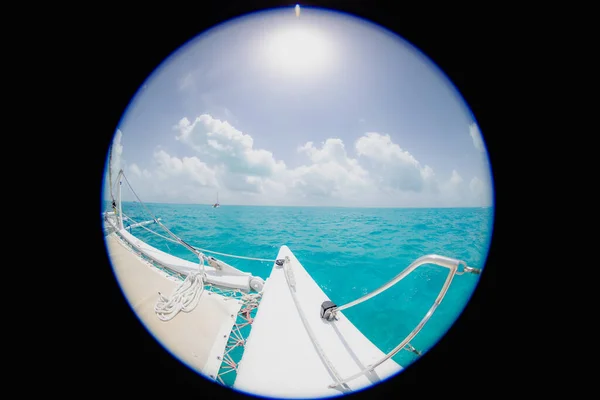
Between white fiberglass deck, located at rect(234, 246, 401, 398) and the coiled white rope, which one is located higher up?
the coiled white rope

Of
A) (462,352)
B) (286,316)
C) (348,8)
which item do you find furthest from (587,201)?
(286,316)

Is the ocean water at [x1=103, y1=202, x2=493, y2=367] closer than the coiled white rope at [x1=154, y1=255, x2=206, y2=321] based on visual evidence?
No

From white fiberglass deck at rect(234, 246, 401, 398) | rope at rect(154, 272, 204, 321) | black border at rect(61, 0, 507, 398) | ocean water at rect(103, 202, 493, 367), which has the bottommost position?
ocean water at rect(103, 202, 493, 367)

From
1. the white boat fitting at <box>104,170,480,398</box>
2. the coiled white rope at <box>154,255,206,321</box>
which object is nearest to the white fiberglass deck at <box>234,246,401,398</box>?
the white boat fitting at <box>104,170,480,398</box>

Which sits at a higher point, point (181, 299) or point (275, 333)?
point (181, 299)

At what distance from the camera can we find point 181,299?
6.76 feet

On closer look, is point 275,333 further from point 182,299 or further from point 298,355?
point 182,299

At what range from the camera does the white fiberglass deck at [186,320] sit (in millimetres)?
1463

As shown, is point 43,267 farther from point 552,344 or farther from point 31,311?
point 552,344

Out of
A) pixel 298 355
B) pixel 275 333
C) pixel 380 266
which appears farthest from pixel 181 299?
pixel 380 266

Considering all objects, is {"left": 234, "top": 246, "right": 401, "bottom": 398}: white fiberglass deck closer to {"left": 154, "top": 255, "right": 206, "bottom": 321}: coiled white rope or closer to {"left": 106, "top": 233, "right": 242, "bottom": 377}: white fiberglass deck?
{"left": 106, "top": 233, "right": 242, "bottom": 377}: white fiberglass deck

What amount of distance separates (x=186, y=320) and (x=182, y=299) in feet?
0.98

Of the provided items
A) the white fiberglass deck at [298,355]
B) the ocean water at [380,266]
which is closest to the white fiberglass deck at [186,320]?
the white fiberglass deck at [298,355]

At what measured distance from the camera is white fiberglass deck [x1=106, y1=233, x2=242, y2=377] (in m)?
1.46
